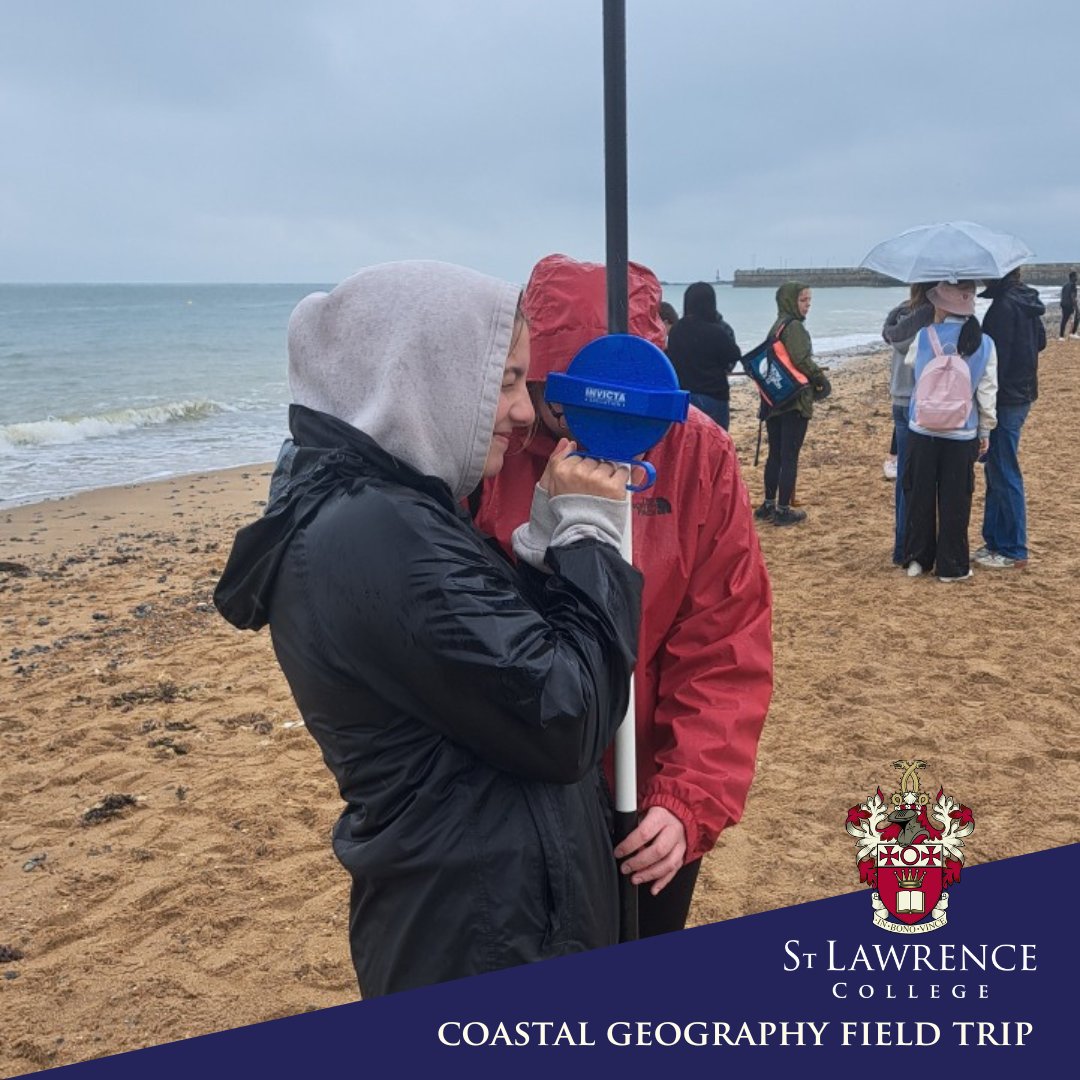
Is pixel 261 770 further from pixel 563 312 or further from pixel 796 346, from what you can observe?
pixel 796 346

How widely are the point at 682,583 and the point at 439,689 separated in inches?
29.4

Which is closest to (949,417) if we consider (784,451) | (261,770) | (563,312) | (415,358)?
(784,451)

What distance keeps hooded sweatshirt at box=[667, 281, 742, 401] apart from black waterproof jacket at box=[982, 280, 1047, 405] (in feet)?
6.63

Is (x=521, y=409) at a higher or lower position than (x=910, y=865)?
higher

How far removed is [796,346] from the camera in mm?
8023

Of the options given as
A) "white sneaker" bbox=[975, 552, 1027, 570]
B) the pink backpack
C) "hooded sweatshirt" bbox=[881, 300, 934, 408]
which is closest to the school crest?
the pink backpack

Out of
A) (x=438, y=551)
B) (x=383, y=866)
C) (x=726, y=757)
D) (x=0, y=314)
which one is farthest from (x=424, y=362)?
(x=0, y=314)

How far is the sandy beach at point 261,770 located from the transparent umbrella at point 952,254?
79.2 inches

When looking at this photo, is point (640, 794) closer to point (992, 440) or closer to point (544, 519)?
point (544, 519)

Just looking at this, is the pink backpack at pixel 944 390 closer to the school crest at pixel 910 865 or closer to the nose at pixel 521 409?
the school crest at pixel 910 865

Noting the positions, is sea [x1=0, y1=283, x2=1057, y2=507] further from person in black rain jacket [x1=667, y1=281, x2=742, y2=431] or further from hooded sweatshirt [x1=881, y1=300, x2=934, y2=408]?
hooded sweatshirt [x1=881, y1=300, x2=934, y2=408]

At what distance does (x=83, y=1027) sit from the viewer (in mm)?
2922

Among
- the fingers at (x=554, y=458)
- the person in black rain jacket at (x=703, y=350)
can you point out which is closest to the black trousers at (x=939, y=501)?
the person in black rain jacket at (x=703, y=350)

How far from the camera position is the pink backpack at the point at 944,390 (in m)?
5.93
